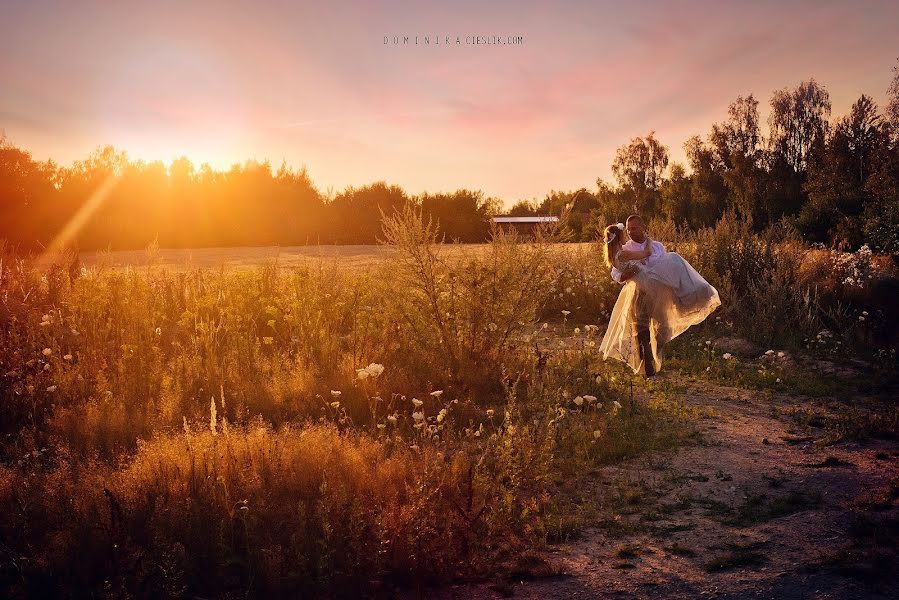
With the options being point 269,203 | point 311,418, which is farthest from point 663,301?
point 269,203

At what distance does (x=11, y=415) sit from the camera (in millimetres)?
6469

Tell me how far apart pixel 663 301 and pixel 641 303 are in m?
0.27

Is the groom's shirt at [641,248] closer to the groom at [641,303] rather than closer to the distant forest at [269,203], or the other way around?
the groom at [641,303]

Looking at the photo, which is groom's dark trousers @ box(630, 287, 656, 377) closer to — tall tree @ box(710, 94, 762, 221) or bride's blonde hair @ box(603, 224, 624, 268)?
bride's blonde hair @ box(603, 224, 624, 268)

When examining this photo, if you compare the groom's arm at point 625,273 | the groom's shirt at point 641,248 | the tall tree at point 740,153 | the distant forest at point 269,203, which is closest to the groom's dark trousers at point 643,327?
the groom's arm at point 625,273

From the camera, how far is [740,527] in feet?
14.3

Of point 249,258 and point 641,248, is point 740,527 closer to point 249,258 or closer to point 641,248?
point 641,248

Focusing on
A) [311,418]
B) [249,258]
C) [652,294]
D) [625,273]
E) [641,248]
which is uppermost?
[249,258]

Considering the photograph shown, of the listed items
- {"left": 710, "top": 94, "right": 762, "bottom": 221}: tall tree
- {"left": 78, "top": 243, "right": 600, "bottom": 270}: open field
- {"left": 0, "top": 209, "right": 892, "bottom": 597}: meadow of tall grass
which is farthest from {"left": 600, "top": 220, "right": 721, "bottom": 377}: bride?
{"left": 710, "top": 94, "right": 762, "bottom": 221}: tall tree

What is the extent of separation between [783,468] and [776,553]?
1807mm

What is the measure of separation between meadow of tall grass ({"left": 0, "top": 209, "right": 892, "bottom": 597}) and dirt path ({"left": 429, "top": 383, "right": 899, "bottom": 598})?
39 cm

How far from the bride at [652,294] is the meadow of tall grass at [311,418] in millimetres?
688

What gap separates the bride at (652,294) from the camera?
8586 mm

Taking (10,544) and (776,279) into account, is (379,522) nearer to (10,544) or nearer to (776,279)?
(10,544)
